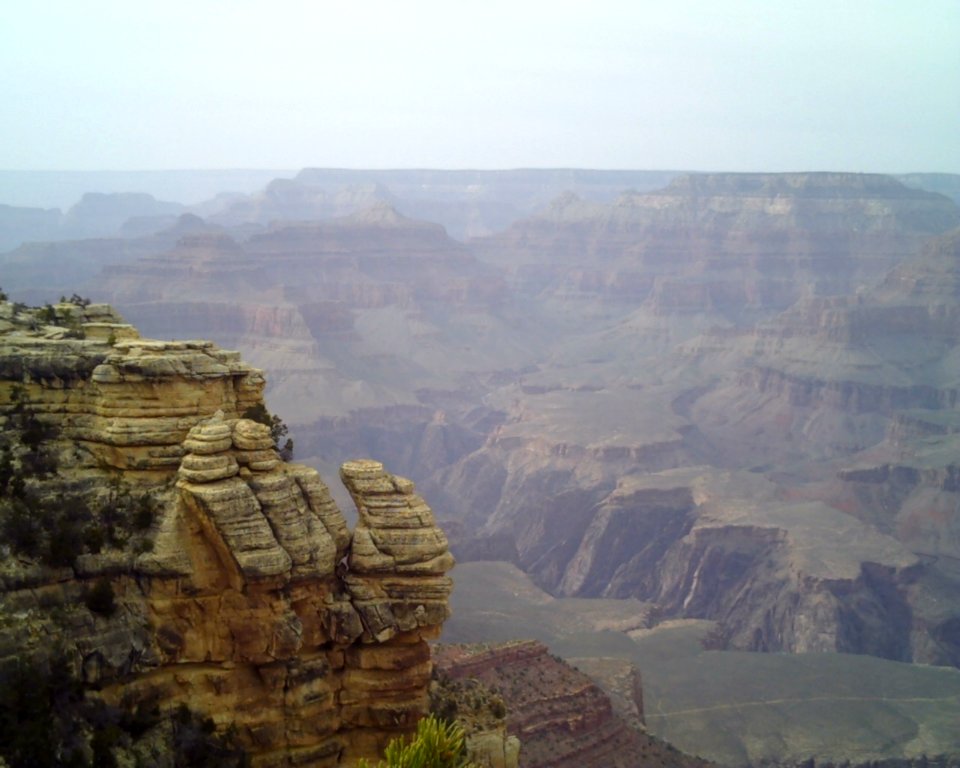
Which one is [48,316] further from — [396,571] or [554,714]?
[554,714]

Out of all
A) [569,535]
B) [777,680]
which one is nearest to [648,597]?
[569,535]

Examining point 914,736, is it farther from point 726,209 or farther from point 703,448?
point 726,209

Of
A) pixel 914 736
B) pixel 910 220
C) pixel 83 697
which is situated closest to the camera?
pixel 83 697

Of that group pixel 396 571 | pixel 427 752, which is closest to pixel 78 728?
pixel 396 571

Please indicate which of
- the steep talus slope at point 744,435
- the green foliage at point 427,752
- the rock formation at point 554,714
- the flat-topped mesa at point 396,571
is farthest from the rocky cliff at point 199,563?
the steep talus slope at point 744,435

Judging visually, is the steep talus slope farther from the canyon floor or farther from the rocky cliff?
the rocky cliff
